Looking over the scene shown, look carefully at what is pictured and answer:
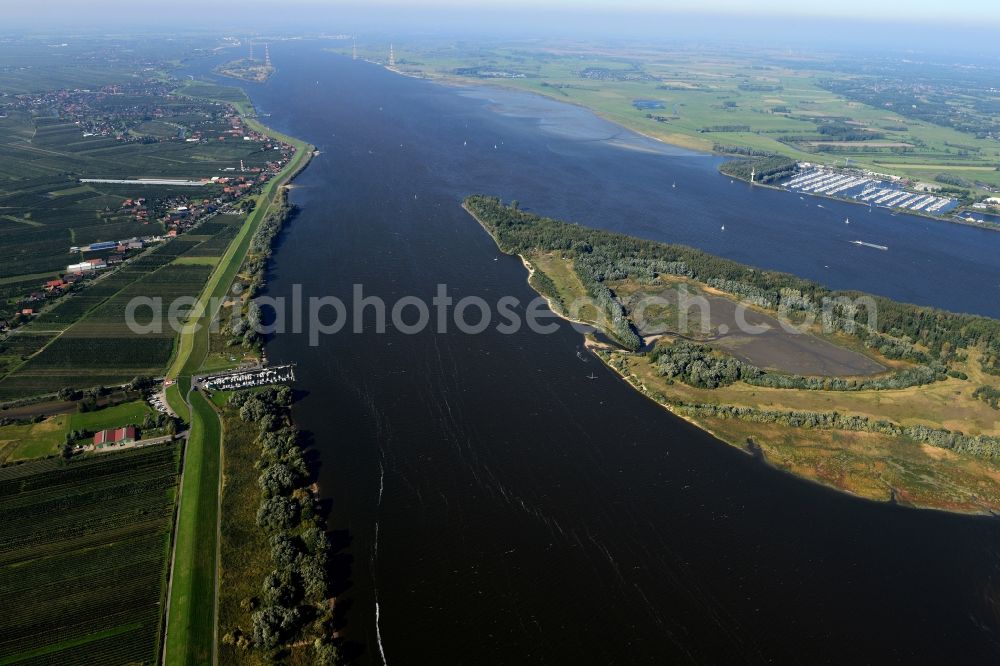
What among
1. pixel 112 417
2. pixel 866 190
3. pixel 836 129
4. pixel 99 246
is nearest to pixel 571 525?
pixel 112 417

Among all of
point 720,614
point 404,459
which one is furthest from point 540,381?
point 720,614

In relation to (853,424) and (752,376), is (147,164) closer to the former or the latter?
(752,376)

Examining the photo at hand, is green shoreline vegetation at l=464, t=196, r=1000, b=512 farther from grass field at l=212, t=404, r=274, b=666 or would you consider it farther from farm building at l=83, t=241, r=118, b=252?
farm building at l=83, t=241, r=118, b=252

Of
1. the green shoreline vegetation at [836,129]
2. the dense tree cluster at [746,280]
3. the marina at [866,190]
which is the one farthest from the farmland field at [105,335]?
the marina at [866,190]

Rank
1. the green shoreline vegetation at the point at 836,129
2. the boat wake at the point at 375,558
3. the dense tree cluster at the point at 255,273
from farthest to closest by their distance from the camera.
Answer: the green shoreline vegetation at the point at 836,129 < the dense tree cluster at the point at 255,273 < the boat wake at the point at 375,558

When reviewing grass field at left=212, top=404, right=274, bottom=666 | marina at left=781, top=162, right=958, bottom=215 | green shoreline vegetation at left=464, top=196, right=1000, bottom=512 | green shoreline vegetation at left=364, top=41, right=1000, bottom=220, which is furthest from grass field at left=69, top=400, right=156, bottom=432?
marina at left=781, top=162, right=958, bottom=215

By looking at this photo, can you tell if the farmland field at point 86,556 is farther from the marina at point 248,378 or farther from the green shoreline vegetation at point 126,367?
the marina at point 248,378
